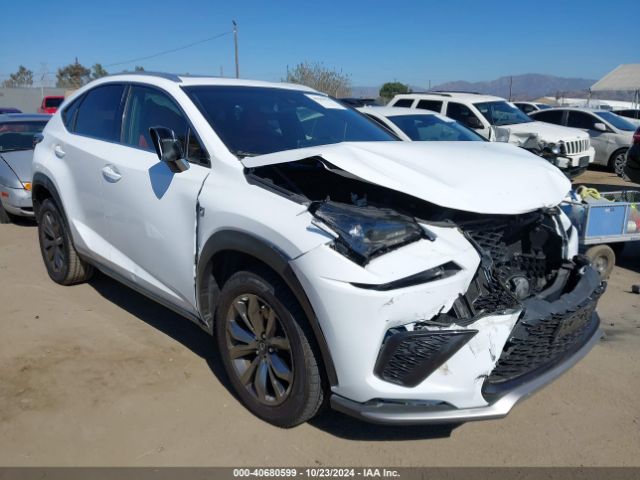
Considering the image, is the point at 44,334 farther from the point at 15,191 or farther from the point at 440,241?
the point at 15,191

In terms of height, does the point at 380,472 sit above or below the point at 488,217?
below

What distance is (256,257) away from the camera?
275 cm

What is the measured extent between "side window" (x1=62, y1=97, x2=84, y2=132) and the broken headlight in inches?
119

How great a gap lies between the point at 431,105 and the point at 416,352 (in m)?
10.8

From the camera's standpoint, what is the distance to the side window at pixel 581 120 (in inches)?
563

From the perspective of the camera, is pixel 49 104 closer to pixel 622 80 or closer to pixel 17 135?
pixel 17 135

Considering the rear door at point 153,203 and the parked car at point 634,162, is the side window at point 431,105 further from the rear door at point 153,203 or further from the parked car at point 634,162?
the rear door at point 153,203

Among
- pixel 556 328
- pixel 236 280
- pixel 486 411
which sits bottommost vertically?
pixel 486 411

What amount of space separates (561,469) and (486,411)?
0.61 metres

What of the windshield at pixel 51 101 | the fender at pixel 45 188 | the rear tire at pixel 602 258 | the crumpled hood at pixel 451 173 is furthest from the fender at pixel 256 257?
the windshield at pixel 51 101

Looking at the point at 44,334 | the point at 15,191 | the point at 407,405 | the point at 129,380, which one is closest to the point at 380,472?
the point at 407,405

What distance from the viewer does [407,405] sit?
96.9 inches

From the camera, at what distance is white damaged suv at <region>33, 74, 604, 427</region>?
2.42m

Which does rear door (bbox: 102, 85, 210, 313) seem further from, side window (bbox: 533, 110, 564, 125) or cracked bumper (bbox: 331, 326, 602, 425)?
side window (bbox: 533, 110, 564, 125)
